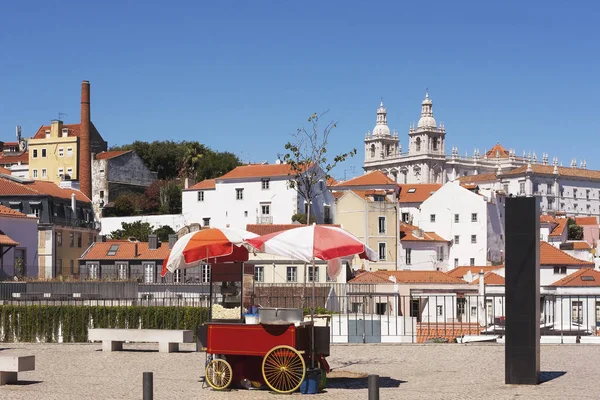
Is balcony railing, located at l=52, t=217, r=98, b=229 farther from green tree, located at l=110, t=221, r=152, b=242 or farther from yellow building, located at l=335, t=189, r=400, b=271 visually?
yellow building, located at l=335, t=189, r=400, b=271

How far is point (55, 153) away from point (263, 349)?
99.9m

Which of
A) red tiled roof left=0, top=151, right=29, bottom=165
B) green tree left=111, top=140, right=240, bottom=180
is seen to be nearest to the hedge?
green tree left=111, top=140, right=240, bottom=180

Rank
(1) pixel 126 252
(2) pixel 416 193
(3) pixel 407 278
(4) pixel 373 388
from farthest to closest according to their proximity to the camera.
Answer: (2) pixel 416 193 < (1) pixel 126 252 < (3) pixel 407 278 < (4) pixel 373 388

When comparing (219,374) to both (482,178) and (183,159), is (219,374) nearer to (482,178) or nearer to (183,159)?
(183,159)

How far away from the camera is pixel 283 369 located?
15156 millimetres

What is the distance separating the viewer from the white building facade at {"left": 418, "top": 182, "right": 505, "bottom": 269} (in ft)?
323

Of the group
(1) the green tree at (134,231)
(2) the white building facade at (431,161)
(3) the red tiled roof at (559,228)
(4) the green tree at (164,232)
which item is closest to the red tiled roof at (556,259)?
(4) the green tree at (164,232)

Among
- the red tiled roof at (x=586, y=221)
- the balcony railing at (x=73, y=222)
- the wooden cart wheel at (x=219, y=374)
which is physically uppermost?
the red tiled roof at (x=586, y=221)

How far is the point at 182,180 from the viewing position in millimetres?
111438

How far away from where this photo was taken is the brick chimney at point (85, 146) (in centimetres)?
10181

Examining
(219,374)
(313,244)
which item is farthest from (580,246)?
(219,374)

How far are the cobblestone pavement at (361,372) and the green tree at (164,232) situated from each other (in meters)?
62.9

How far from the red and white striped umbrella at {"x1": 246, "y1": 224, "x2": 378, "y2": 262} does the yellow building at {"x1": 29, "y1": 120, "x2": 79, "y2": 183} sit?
315 feet

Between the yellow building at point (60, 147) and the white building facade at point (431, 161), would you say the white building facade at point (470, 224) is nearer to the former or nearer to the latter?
the yellow building at point (60, 147)
